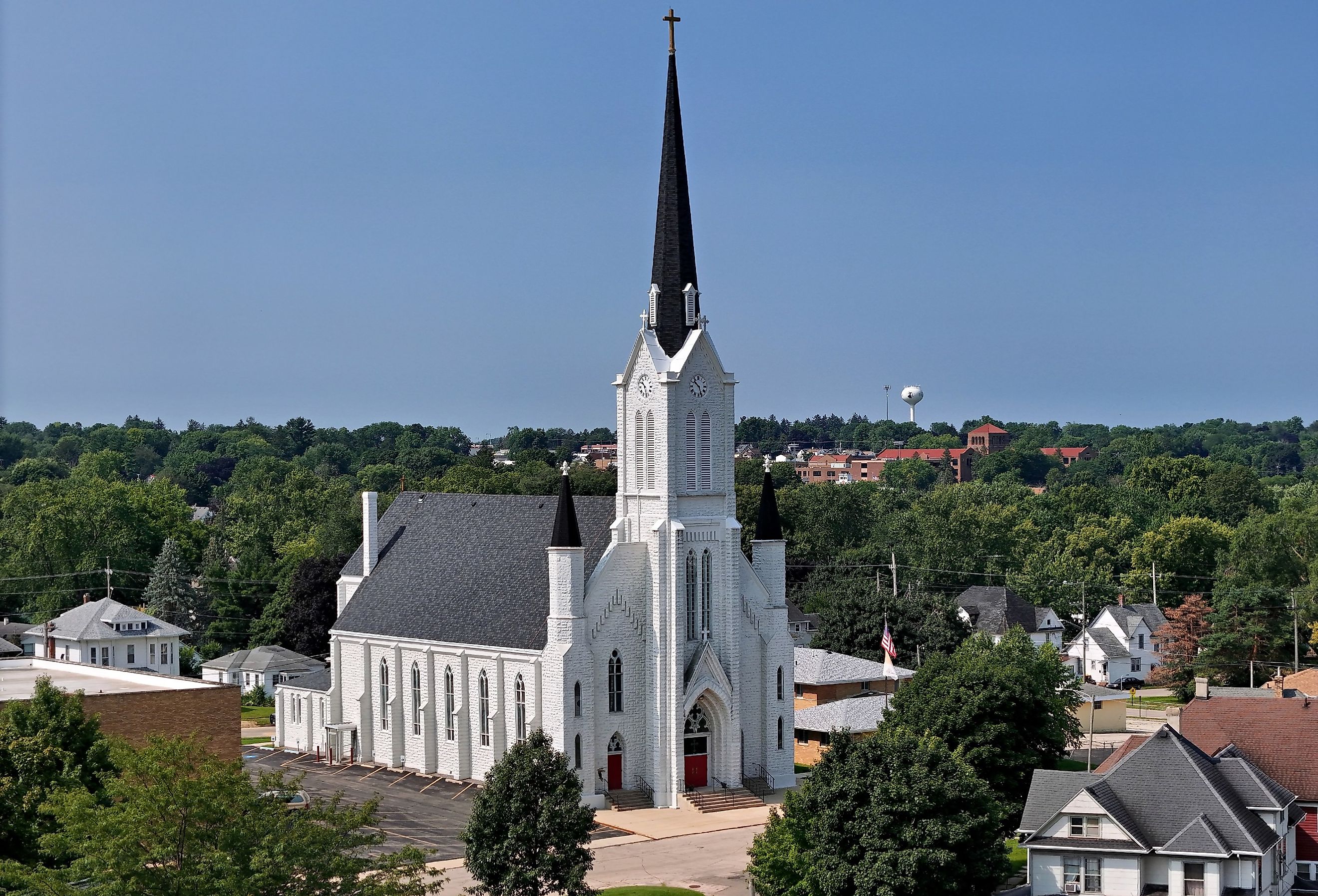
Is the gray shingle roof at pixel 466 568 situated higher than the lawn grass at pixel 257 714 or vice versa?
the gray shingle roof at pixel 466 568

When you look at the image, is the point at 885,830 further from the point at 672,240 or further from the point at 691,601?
the point at 672,240

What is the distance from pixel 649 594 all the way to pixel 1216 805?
22147 mm

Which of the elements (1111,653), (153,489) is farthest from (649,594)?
(153,489)

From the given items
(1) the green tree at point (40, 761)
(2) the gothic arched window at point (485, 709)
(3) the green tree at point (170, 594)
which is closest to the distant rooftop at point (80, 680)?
(1) the green tree at point (40, 761)

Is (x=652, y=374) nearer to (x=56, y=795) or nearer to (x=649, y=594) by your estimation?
(x=649, y=594)

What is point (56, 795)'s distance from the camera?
35188mm

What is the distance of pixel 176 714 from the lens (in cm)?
4703

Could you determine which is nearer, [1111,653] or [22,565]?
[1111,653]

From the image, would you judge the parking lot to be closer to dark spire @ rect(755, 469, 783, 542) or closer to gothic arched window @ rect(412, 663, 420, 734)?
gothic arched window @ rect(412, 663, 420, 734)

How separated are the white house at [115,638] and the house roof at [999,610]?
48.6 meters

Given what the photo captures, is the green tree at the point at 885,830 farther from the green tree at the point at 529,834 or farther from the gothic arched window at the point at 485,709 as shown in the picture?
the gothic arched window at the point at 485,709

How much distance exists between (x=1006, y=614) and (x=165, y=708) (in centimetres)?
6839

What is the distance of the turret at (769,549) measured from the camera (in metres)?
63.1

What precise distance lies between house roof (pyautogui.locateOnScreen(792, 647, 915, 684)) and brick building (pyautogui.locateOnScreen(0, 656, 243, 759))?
3436 centimetres
